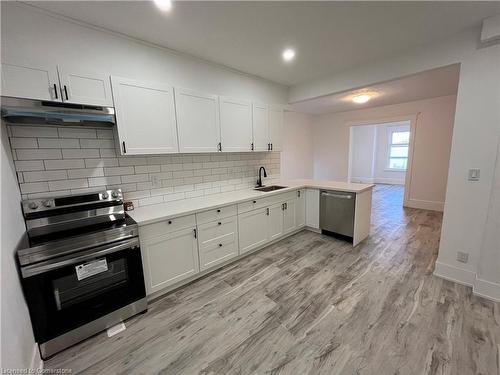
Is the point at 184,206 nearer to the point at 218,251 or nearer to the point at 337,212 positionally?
the point at 218,251

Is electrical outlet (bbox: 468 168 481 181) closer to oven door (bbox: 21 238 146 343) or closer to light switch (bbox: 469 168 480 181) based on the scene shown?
light switch (bbox: 469 168 480 181)

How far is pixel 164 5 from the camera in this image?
1681 mm

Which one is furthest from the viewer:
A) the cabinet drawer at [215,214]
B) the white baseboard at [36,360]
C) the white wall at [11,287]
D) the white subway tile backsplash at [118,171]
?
the cabinet drawer at [215,214]

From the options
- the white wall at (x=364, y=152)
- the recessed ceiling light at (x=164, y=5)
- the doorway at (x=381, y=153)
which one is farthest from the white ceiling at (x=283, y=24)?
the white wall at (x=364, y=152)

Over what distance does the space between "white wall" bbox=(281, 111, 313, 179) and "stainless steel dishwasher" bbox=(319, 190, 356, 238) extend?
1.61 m

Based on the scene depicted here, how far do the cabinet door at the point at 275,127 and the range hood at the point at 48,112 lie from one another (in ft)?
7.35

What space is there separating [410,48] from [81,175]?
3.88 metres

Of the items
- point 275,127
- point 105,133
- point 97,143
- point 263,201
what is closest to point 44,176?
point 97,143

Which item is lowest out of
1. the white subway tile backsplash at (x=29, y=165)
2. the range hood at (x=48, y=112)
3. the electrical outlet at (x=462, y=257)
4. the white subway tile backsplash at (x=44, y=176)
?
the electrical outlet at (x=462, y=257)

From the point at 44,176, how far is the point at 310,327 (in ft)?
8.91

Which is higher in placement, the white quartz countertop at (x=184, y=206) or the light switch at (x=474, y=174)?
the light switch at (x=474, y=174)

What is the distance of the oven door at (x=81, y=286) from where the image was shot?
59.3 inches

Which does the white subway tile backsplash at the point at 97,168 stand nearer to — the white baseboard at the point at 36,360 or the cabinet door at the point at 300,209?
the white baseboard at the point at 36,360

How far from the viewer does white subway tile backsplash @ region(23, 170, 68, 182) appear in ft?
5.97
